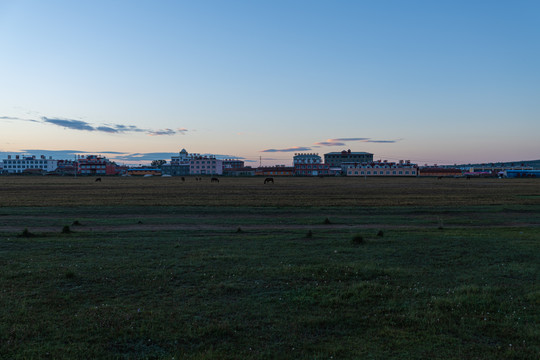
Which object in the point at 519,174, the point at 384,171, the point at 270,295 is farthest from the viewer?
the point at 384,171

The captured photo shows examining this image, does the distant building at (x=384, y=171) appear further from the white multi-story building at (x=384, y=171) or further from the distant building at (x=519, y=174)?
the distant building at (x=519, y=174)

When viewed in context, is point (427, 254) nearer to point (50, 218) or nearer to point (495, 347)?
point (495, 347)

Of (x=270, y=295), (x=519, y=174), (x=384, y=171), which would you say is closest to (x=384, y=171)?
(x=384, y=171)

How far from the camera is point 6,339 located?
22.0 ft

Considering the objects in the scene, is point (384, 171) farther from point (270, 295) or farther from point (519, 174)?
point (270, 295)

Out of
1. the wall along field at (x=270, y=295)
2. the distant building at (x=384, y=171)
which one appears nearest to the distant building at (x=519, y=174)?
the distant building at (x=384, y=171)

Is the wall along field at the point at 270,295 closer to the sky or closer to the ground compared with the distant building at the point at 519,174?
closer to the ground

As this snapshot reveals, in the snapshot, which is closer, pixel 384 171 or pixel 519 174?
pixel 519 174

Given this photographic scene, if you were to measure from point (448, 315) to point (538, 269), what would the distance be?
5446 mm

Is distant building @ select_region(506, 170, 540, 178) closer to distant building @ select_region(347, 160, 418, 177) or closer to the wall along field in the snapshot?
distant building @ select_region(347, 160, 418, 177)

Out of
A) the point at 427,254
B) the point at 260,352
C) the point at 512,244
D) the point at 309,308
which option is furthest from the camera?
the point at 512,244

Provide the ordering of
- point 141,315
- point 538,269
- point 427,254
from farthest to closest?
point 427,254 → point 538,269 → point 141,315

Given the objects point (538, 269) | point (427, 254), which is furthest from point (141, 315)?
point (538, 269)

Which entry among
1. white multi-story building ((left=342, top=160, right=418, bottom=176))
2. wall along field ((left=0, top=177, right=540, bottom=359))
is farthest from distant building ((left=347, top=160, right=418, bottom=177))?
wall along field ((left=0, top=177, right=540, bottom=359))
